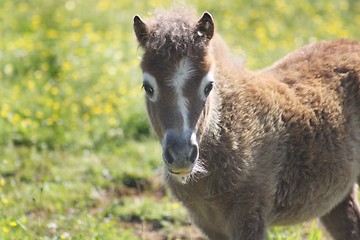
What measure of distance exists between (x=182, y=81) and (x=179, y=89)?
0.18ft

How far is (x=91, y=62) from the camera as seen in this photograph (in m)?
9.72

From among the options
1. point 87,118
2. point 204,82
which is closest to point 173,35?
point 204,82

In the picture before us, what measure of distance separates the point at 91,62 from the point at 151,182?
2775mm

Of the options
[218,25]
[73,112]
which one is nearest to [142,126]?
[73,112]

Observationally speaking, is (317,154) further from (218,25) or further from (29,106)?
(218,25)

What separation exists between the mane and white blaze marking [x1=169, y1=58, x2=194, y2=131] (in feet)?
0.25

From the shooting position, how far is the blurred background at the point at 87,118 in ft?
21.5

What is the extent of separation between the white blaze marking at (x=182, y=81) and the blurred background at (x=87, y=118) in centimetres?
92

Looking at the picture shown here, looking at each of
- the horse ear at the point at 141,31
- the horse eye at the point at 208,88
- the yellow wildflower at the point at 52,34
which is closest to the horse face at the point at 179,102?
the horse eye at the point at 208,88

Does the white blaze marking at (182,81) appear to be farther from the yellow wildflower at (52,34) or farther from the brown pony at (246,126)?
the yellow wildflower at (52,34)

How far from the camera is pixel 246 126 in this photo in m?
5.04

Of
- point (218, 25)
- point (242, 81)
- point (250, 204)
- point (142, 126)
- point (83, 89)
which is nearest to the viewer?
point (250, 204)

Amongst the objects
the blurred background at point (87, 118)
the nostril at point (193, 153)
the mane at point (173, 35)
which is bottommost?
the nostril at point (193, 153)

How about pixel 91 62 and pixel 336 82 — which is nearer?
pixel 336 82
